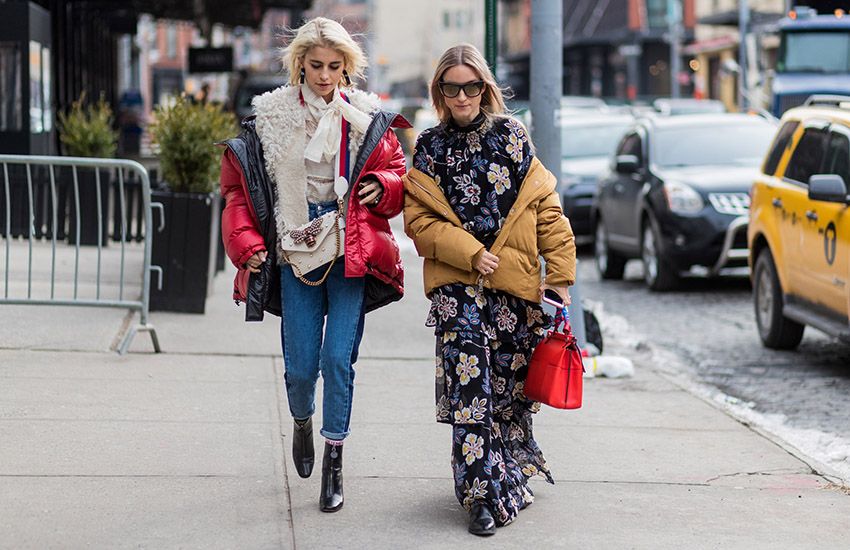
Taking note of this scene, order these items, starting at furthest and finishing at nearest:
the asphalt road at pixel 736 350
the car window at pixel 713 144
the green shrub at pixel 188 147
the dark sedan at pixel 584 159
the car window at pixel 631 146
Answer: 1. the dark sedan at pixel 584 159
2. the car window at pixel 631 146
3. the car window at pixel 713 144
4. the green shrub at pixel 188 147
5. the asphalt road at pixel 736 350

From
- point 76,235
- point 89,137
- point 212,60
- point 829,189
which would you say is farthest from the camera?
point 212,60

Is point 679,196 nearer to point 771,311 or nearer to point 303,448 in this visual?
point 771,311

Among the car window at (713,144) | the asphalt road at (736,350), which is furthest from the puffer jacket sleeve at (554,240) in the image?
the car window at (713,144)

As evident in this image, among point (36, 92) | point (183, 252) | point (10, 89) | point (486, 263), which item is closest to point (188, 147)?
point (183, 252)

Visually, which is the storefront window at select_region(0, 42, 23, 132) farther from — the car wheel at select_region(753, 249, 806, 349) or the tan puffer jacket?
the tan puffer jacket

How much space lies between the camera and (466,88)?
5.13 m

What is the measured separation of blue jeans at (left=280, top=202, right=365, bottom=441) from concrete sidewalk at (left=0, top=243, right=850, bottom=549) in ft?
1.41

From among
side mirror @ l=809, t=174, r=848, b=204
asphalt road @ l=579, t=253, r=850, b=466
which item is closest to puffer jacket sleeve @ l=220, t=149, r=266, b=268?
asphalt road @ l=579, t=253, r=850, b=466

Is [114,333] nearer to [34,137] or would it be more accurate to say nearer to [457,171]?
[457,171]

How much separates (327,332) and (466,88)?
3.42 feet

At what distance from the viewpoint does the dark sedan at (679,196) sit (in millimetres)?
13711

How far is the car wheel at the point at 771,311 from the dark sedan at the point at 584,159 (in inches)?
264

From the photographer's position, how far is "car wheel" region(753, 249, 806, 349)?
10.2 metres

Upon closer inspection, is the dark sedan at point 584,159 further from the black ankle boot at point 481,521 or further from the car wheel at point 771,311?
the black ankle boot at point 481,521
